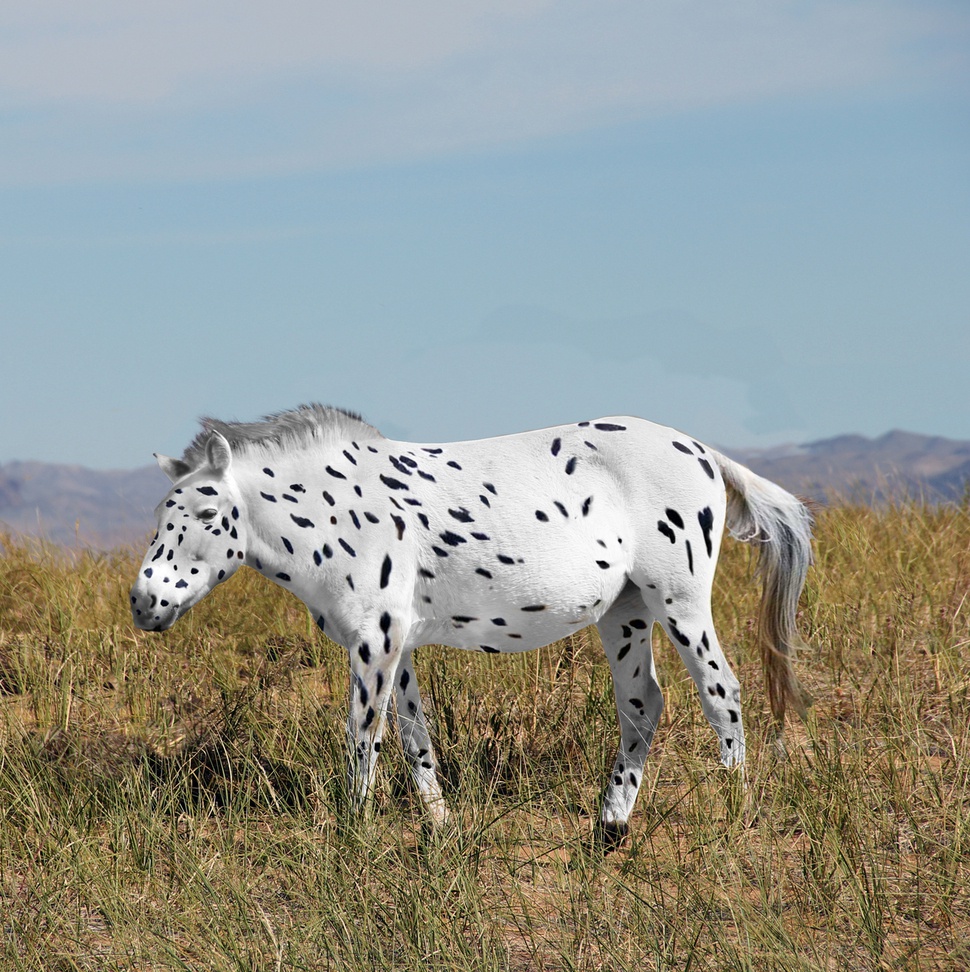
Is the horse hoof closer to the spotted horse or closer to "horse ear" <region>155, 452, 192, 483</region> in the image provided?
the spotted horse

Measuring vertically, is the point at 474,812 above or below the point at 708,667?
below

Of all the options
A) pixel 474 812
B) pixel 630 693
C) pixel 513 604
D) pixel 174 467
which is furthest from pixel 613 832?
pixel 174 467

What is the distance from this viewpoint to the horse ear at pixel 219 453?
13.8 ft

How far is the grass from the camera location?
3529mm

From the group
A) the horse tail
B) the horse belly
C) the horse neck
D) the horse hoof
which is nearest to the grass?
the horse hoof

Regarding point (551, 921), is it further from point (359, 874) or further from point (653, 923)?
point (359, 874)

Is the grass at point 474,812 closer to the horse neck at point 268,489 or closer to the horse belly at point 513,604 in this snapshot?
the horse belly at point 513,604

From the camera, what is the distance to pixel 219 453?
421 centimetres

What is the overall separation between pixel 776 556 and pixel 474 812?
1708 millimetres

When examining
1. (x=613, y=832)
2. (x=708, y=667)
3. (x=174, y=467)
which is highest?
(x=174, y=467)

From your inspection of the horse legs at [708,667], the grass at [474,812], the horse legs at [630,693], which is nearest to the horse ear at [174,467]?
the grass at [474,812]

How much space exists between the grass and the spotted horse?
352 mm

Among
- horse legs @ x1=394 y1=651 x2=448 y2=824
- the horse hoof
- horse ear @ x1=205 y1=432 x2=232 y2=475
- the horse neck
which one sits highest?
horse ear @ x1=205 y1=432 x2=232 y2=475

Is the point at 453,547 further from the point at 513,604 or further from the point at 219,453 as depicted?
the point at 219,453
